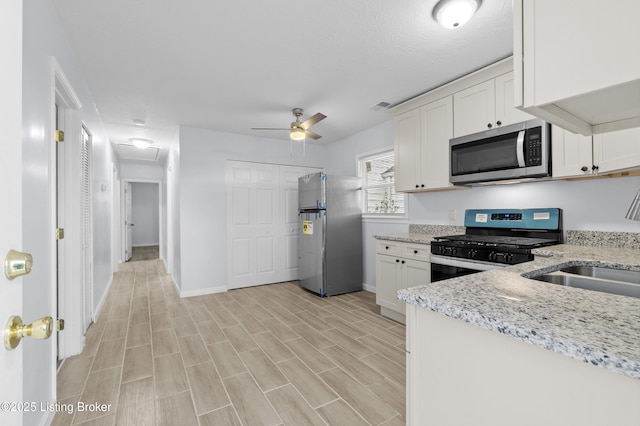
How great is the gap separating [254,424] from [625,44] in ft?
7.10

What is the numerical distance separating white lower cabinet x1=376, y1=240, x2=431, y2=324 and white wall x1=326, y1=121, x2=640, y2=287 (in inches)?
25.0

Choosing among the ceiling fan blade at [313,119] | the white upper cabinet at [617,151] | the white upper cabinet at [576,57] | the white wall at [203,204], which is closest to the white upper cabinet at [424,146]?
the ceiling fan blade at [313,119]

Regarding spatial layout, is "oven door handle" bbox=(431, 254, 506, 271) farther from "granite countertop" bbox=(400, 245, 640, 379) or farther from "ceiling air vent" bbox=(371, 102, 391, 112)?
"ceiling air vent" bbox=(371, 102, 391, 112)

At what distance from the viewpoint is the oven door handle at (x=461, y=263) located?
7.49 feet

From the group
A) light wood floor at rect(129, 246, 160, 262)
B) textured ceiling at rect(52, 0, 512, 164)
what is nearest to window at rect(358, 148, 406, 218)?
textured ceiling at rect(52, 0, 512, 164)

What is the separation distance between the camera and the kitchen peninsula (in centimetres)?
54

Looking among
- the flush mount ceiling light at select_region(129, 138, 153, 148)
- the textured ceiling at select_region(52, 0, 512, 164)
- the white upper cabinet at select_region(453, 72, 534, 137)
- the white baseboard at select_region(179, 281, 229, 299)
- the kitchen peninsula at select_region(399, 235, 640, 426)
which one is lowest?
the white baseboard at select_region(179, 281, 229, 299)

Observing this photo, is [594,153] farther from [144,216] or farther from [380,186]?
[144,216]

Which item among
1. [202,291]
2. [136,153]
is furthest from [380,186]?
[136,153]

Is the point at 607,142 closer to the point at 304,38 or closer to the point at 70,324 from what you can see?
the point at 304,38

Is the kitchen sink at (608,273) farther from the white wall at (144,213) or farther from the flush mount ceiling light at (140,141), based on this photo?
the white wall at (144,213)

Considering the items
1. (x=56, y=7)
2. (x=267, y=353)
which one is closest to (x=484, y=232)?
(x=267, y=353)

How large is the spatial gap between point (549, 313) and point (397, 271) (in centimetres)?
253

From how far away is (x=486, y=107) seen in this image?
102 inches
